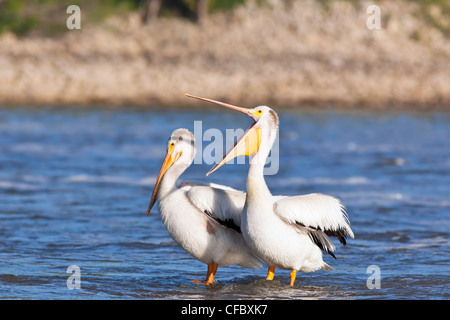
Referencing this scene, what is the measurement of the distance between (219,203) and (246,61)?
1007 inches

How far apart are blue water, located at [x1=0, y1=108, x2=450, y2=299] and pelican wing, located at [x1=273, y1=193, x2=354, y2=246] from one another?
538 millimetres

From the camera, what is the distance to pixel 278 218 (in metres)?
6.58

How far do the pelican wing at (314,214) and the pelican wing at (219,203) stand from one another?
0.39 metres

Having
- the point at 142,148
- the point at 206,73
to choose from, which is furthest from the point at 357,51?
the point at 142,148

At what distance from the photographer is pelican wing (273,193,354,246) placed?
656cm

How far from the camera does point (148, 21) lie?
3494cm

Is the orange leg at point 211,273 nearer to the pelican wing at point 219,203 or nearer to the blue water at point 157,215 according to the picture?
the blue water at point 157,215

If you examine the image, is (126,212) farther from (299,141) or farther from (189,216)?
(299,141)

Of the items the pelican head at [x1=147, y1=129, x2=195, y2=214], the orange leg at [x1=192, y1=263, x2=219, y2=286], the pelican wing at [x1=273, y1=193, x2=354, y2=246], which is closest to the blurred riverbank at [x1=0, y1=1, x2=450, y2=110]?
the pelican head at [x1=147, y1=129, x2=195, y2=214]

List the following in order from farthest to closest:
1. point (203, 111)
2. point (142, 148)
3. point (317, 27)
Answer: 1. point (317, 27)
2. point (203, 111)
3. point (142, 148)

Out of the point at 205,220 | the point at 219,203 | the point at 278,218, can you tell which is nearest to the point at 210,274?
the point at 205,220

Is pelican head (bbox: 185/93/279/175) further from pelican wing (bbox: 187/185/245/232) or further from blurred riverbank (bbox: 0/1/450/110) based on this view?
blurred riverbank (bbox: 0/1/450/110)

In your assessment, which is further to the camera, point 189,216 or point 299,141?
point 299,141

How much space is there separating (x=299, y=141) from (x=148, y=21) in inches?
630
